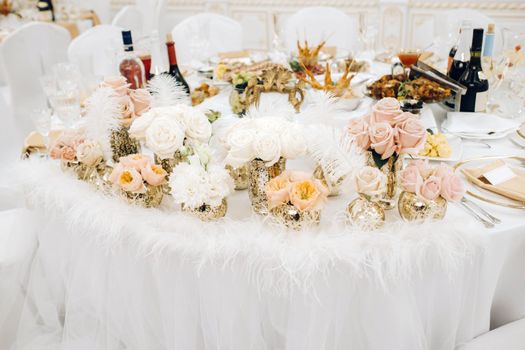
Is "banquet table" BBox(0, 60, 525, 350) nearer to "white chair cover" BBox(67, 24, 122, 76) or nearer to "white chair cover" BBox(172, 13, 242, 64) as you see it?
"white chair cover" BBox(67, 24, 122, 76)

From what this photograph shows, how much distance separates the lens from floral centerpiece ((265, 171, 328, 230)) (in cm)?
96

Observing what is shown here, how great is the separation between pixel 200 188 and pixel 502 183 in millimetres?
748

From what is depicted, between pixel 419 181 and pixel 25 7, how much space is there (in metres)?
4.90

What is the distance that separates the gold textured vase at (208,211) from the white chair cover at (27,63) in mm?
2115

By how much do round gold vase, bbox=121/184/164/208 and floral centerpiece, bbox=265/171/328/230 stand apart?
29 centimetres

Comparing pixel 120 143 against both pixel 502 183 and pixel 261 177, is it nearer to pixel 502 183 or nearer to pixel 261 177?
pixel 261 177

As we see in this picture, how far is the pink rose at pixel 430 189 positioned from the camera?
3.16 feet

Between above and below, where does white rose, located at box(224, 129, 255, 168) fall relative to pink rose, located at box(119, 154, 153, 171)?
above

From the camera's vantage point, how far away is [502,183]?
1.17 metres

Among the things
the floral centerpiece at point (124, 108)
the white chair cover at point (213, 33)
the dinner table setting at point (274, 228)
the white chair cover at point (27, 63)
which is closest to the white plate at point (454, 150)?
the dinner table setting at point (274, 228)

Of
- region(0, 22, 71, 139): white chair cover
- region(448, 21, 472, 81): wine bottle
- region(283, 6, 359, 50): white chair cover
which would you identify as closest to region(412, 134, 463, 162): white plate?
region(448, 21, 472, 81): wine bottle

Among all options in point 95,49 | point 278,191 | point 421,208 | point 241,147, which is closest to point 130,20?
point 95,49

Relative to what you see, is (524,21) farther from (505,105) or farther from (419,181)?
(419,181)

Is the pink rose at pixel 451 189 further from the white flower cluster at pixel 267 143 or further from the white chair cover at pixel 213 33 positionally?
the white chair cover at pixel 213 33
